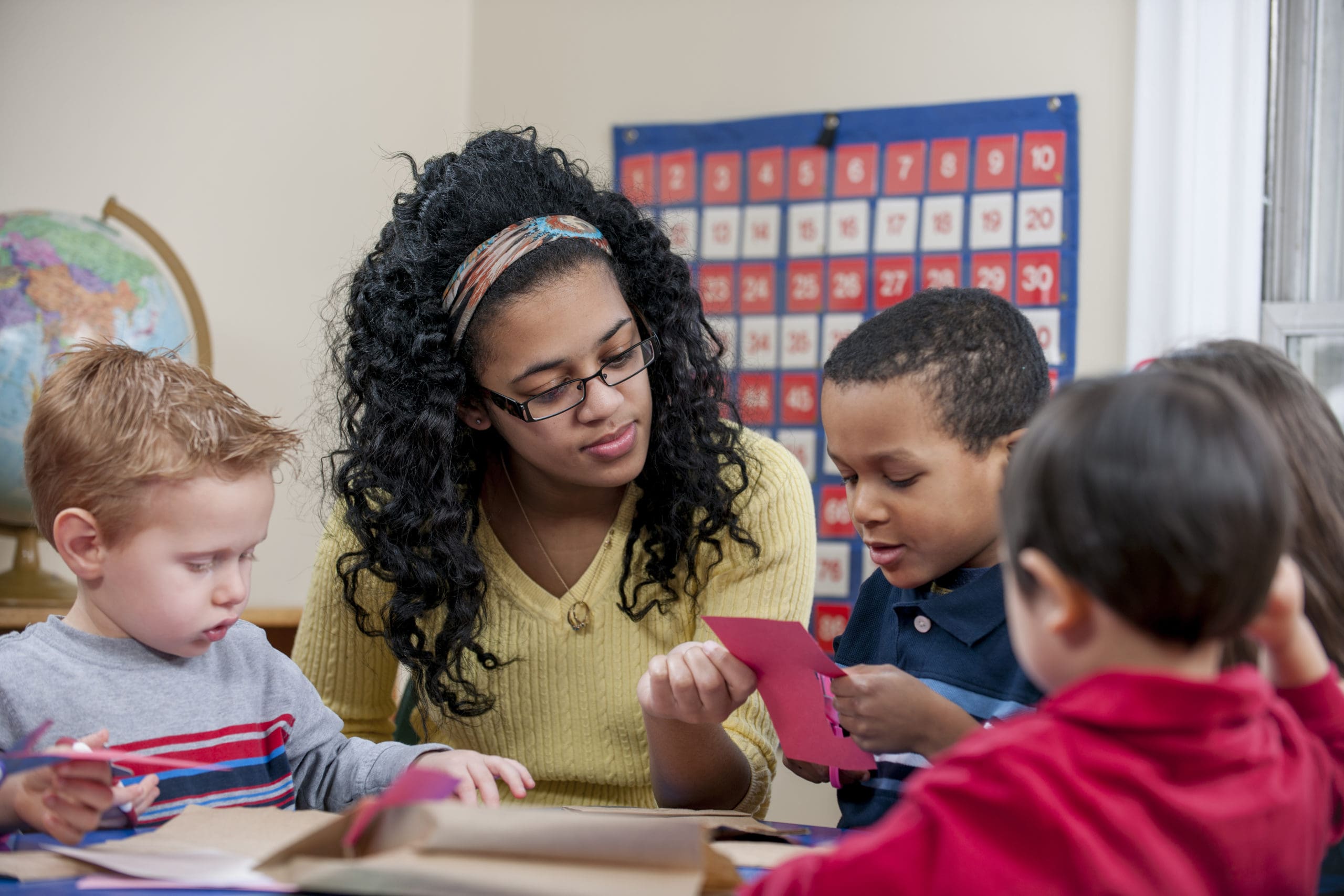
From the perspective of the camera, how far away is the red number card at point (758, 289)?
257 cm

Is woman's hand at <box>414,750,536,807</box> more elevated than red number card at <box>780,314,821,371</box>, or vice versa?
red number card at <box>780,314,821,371</box>

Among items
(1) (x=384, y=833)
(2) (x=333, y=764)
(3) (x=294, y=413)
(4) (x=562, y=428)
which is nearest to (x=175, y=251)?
(3) (x=294, y=413)

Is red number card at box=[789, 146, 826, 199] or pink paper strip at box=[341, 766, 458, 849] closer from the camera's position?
pink paper strip at box=[341, 766, 458, 849]

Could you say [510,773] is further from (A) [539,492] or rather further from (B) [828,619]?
(B) [828,619]

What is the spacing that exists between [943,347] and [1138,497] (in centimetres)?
58

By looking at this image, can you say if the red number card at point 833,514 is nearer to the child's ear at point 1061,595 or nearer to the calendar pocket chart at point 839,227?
the calendar pocket chart at point 839,227

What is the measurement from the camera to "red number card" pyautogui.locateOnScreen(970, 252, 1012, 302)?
2379mm

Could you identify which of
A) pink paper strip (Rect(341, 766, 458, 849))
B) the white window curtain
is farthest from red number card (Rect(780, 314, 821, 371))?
pink paper strip (Rect(341, 766, 458, 849))

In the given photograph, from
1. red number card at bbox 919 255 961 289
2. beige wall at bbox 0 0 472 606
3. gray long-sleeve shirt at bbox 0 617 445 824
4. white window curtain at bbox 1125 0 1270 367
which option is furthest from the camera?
red number card at bbox 919 255 961 289

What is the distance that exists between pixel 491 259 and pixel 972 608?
0.63 metres

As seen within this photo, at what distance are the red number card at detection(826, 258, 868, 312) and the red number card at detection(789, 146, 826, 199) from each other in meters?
0.16

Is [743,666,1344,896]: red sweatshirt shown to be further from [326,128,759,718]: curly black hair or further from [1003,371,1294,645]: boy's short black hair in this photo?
[326,128,759,718]: curly black hair

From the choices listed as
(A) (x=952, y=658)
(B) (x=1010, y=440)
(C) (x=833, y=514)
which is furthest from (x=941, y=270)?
(A) (x=952, y=658)

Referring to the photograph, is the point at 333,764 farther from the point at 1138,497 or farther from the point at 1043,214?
the point at 1043,214
